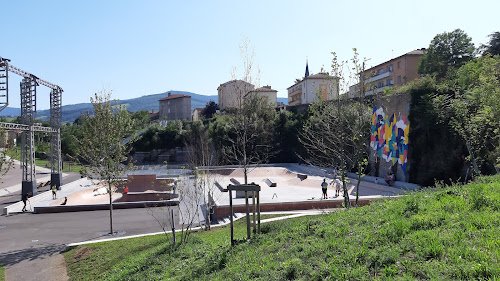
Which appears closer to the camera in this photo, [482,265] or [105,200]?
[482,265]

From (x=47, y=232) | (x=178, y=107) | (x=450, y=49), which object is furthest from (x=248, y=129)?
(x=178, y=107)

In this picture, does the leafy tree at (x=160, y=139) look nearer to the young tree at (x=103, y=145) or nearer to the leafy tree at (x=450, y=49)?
the leafy tree at (x=450, y=49)

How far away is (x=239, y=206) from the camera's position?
53.8ft

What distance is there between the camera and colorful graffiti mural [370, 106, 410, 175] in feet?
74.3

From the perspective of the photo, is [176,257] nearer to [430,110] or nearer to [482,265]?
[482,265]

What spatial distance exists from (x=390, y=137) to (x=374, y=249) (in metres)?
20.8

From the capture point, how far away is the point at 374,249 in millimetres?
4816

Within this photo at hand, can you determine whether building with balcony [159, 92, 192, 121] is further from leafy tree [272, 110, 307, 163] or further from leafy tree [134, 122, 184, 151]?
leafy tree [272, 110, 307, 163]

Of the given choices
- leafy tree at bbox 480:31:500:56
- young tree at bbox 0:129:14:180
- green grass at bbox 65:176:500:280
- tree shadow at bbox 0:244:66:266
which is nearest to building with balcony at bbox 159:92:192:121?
leafy tree at bbox 480:31:500:56

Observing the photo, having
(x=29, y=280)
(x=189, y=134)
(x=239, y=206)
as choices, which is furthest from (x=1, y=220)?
(x=189, y=134)

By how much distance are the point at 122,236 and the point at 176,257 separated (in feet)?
22.2

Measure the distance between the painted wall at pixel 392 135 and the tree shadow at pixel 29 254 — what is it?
18.6m

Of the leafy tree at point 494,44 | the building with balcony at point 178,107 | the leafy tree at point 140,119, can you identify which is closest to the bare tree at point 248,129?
the leafy tree at point 140,119

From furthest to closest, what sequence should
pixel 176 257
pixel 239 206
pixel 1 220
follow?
pixel 1 220
pixel 239 206
pixel 176 257
